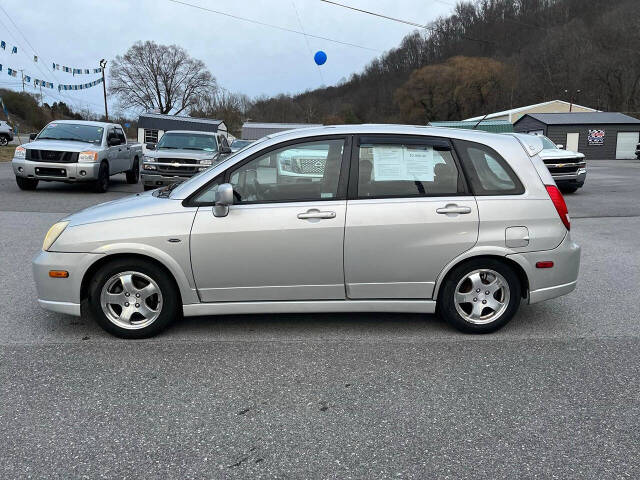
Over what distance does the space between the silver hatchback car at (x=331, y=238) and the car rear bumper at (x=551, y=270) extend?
11 mm

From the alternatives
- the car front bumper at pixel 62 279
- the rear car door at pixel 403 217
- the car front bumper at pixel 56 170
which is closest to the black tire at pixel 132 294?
the car front bumper at pixel 62 279

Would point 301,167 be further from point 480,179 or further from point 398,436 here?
point 398,436

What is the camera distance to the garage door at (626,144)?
1780 inches

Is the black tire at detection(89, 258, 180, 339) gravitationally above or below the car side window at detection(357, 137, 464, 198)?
below

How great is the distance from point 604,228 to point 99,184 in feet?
38.9

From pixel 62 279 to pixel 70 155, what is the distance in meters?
10.4

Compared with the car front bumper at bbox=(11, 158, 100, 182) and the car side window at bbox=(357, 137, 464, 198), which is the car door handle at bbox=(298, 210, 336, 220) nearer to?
the car side window at bbox=(357, 137, 464, 198)

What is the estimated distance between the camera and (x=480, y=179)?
4.27 meters

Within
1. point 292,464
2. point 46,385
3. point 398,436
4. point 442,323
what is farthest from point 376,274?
point 46,385

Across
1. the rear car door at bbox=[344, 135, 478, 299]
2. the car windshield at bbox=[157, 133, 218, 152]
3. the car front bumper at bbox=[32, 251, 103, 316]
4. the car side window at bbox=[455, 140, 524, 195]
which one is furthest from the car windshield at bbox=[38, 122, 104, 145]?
the car side window at bbox=[455, 140, 524, 195]

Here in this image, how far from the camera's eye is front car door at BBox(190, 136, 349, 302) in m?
4.05

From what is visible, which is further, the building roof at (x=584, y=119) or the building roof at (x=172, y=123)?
the building roof at (x=172, y=123)

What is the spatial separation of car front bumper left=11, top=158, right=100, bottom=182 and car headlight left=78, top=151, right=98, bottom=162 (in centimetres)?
14

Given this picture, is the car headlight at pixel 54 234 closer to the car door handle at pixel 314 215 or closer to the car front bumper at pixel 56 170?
the car door handle at pixel 314 215
